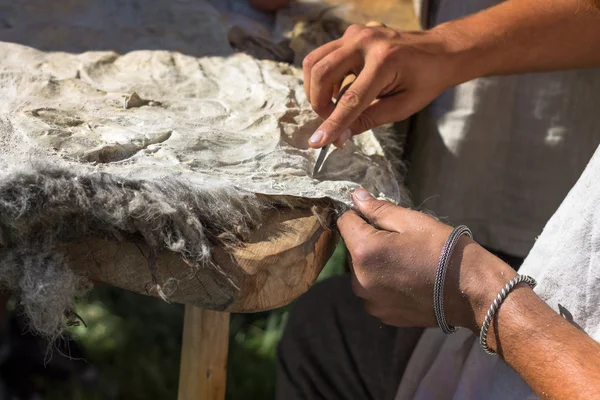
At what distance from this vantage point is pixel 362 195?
80 centimetres

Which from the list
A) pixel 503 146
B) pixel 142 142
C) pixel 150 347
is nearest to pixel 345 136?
pixel 142 142

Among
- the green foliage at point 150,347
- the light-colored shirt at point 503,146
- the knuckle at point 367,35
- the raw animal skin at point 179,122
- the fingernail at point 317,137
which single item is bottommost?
the green foliage at point 150,347

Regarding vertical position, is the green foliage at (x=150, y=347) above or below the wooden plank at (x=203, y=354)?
below

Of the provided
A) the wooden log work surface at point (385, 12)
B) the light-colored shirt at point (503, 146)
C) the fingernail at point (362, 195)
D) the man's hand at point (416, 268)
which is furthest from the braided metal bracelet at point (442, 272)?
the wooden log work surface at point (385, 12)

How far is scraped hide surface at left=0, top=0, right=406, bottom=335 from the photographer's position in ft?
2.16

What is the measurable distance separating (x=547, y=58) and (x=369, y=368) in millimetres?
552

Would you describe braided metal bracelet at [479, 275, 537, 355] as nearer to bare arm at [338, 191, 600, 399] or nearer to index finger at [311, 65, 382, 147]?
bare arm at [338, 191, 600, 399]

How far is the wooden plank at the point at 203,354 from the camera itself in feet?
3.06

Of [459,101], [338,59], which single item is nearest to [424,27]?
[459,101]

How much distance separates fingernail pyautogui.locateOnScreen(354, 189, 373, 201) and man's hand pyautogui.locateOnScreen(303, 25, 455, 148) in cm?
9

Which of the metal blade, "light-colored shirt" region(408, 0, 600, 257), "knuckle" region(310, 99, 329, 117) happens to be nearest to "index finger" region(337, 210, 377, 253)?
the metal blade

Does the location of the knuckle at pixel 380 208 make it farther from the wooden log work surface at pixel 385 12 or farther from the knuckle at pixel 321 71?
the wooden log work surface at pixel 385 12

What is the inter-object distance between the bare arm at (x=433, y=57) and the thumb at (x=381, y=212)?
110 mm

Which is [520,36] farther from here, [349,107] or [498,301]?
[498,301]
